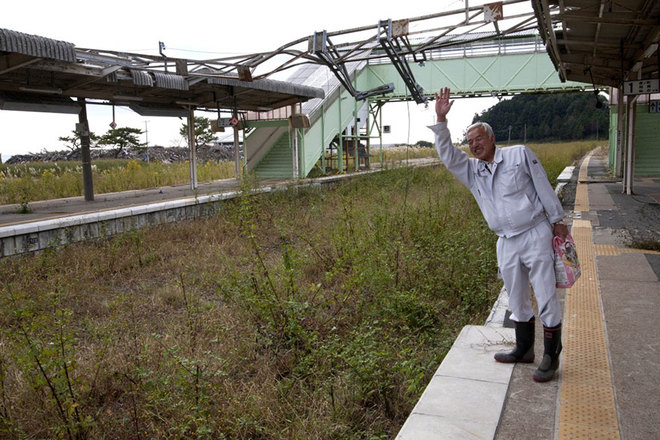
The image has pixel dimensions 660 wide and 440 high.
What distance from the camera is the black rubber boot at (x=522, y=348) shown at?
3.79 meters

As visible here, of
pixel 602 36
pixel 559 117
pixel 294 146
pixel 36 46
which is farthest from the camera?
pixel 559 117

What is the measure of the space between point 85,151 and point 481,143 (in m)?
11.7

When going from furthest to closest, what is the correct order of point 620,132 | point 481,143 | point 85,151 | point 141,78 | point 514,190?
point 620,132, point 85,151, point 141,78, point 481,143, point 514,190

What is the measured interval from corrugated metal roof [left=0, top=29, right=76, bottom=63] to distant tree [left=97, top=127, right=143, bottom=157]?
3646 cm

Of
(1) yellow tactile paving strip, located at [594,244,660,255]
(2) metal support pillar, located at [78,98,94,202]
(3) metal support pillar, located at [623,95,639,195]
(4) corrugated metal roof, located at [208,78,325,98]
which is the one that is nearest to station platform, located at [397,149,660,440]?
(1) yellow tactile paving strip, located at [594,244,660,255]

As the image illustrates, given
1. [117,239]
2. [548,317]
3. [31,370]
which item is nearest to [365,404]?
[548,317]

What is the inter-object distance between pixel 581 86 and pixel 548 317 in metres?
23.2

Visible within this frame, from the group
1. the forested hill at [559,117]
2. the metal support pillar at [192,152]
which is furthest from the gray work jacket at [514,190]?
the forested hill at [559,117]

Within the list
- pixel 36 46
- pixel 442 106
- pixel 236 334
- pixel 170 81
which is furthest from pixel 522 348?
pixel 170 81

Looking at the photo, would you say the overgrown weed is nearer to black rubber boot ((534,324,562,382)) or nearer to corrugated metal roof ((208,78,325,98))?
black rubber boot ((534,324,562,382))

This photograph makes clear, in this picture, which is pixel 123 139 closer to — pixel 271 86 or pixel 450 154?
pixel 271 86

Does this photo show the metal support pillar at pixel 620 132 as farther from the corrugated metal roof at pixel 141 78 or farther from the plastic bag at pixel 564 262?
the plastic bag at pixel 564 262

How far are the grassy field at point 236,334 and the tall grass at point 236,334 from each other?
2 cm

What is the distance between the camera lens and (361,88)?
24.5 m
